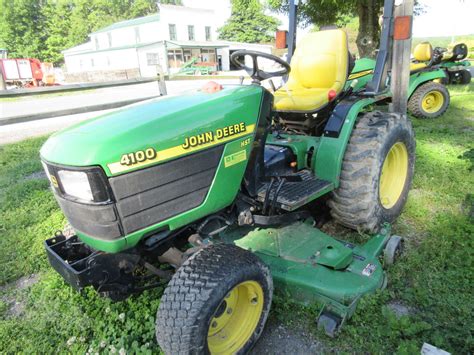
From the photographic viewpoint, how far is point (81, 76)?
110ft

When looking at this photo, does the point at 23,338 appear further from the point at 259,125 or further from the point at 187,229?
the point at 259,125

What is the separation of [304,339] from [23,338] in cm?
166

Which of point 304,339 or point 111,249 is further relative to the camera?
point 304,339

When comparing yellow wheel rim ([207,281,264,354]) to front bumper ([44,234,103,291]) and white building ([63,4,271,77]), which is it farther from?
white building ([63,4,271,77])

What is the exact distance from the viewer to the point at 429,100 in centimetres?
700

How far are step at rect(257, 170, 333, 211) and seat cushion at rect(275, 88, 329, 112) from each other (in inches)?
22.0

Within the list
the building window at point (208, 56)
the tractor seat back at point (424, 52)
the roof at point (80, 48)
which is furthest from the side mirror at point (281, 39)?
the roof at point (80, 48)

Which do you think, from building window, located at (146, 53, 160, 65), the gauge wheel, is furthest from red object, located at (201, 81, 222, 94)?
building window, located at (146, 53, 160, 65)

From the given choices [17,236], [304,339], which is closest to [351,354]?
[304,339]

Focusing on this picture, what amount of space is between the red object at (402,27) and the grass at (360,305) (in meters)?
1.51

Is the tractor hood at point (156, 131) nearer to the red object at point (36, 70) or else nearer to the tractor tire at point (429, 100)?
the tractor tire at point (429, 100)

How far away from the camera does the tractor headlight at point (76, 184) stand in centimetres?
166

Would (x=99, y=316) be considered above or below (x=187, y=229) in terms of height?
below

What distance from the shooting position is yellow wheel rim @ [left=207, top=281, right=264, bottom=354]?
194 cm
